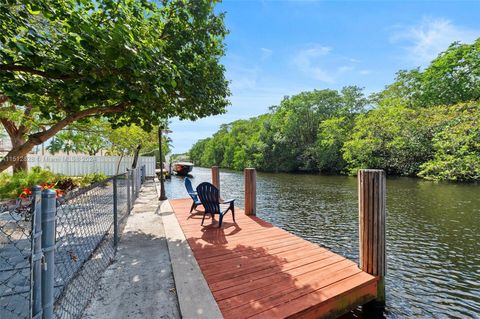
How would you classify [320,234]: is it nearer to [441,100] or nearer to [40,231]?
[40,231]

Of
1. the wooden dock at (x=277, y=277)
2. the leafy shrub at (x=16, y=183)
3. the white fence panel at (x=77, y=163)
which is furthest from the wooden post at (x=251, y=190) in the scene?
the white fence panel at (x=77, y=163)

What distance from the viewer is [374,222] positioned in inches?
119

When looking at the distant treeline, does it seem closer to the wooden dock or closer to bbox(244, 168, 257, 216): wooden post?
bbox(244, 168, 257, 216): wooden post

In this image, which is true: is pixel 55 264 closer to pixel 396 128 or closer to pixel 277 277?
pixel 277 277

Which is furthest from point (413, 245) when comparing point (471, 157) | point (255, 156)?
point (255, 156)

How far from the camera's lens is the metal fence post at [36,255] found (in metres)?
1.27

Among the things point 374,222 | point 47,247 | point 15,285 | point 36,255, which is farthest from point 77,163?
point 374,222

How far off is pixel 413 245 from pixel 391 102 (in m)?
27.5

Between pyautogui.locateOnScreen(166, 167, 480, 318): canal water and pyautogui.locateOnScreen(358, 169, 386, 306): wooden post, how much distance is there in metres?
0.64

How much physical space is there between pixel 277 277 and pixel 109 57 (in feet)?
11.0

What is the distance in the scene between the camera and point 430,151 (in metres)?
21.3

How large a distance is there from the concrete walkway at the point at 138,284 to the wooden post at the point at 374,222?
2.43 metres

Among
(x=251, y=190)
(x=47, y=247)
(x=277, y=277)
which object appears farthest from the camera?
(x=251, y=190)

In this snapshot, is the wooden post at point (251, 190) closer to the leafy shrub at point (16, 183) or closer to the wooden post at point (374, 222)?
the wooden post at point (374, 222)
